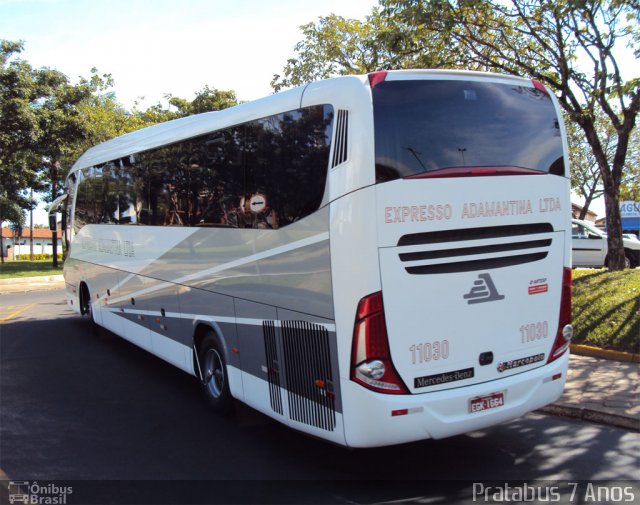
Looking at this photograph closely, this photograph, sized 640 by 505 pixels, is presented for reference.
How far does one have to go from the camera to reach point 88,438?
5.36 m

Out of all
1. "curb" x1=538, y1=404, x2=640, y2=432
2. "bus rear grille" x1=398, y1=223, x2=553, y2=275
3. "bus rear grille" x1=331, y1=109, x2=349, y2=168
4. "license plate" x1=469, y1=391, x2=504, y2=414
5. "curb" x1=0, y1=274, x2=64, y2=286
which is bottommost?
"curb" x1=538, y1=404, x2=640, y2=432

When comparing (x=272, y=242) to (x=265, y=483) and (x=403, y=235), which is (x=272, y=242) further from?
(x=265, y=483)

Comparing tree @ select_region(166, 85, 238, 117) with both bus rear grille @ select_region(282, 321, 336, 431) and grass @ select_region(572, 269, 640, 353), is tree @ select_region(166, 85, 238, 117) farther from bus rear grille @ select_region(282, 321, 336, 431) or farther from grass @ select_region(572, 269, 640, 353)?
bus rear grille @ select_region(282, 321, 336, 431)

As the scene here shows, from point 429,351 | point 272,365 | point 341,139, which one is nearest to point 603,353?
point 429,351

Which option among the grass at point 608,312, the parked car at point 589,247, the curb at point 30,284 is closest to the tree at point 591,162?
the parked car at point 589,247

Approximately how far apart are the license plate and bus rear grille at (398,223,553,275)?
3.30 ft

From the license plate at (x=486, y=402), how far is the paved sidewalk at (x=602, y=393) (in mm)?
1974

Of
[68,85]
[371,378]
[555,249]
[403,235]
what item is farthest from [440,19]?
[68,85]

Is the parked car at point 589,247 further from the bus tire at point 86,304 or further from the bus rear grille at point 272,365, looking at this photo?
the bus rear grille at point 272,365

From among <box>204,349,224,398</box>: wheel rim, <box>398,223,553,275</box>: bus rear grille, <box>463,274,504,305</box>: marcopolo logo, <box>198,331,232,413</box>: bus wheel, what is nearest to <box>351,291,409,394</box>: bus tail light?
<box>398,223,553,275</box>: bus rear grille

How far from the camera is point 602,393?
244 inches

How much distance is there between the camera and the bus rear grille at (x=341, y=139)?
4.01 metres

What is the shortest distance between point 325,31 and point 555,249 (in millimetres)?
13022

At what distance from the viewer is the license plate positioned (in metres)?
4.16
